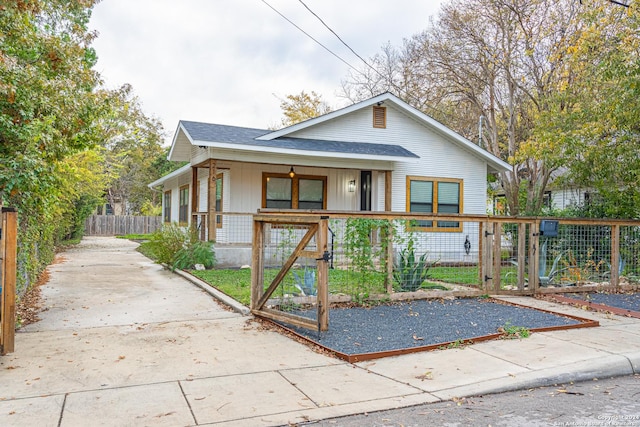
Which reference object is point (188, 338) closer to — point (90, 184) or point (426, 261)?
point (426, 261)

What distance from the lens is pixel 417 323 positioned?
20.2 ft

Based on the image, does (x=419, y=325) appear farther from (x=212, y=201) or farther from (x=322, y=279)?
(x=212, y=201)

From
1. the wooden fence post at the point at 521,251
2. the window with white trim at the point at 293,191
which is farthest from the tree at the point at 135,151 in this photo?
the wooden fence post at the point at 521,251

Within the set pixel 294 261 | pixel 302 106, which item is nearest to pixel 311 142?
pixel 294 261

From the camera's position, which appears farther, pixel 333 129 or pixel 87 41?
pixel 87 41

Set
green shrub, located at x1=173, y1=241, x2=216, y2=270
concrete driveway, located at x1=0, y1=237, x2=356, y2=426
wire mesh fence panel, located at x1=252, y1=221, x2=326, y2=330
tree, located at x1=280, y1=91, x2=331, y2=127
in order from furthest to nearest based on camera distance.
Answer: tree, located at x1=280, y1=91, x2=331, y2=127 → green shrub, located at x1=173, y1=241, x2=216, y2=270 → wire mesh fence panel, located at x1=252, y1=221, x2=326, y2=330 → concrete driveway, located at x1=0, y1=237, x2=356, y2=426

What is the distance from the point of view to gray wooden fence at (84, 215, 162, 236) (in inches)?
1299

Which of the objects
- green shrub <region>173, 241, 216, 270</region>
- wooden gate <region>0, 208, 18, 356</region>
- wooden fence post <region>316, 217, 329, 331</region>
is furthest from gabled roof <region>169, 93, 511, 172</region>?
wooden gate <region>0, 208, 18, 356</region>

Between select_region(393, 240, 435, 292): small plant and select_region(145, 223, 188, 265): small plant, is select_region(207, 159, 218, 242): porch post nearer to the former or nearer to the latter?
select_region(145, 223, 188, 265): small plant

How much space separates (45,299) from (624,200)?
12.0 meters

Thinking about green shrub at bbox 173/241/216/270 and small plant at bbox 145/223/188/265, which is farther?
small plant at bbox 145/223/188/265

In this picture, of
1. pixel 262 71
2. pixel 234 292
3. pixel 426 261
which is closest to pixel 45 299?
pixel 234 292

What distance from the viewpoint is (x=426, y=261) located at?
7.93 m

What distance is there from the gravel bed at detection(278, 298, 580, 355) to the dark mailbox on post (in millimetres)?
1740
